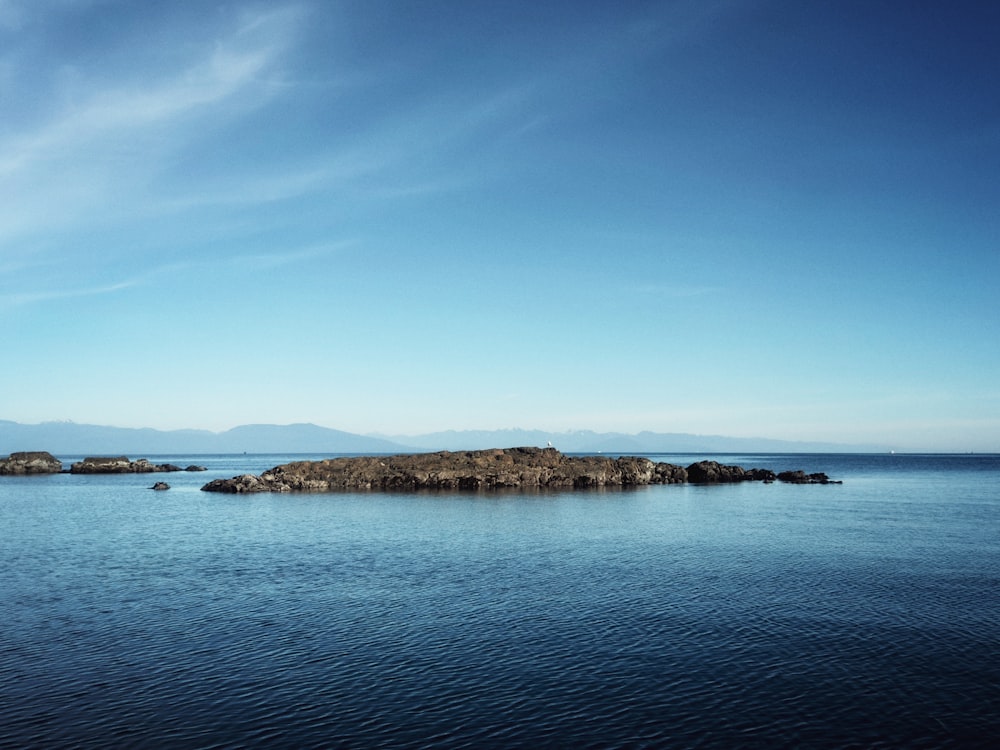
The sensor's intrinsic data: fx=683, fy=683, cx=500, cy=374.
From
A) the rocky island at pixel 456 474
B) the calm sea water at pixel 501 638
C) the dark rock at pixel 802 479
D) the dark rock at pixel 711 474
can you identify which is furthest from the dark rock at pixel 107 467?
the dark rock at pixel 802 479

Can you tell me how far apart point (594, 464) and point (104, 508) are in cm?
8378

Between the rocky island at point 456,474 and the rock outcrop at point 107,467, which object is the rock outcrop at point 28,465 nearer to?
the rock outcrop at point 107,467

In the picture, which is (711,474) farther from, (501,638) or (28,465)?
(28,465)

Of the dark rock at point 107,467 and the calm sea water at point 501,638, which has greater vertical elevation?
the dark rock at point 107,467

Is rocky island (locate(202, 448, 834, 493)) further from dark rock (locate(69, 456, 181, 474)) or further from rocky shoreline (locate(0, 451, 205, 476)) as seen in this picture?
rocky shoreline (locate(0, 451, 205, 476))

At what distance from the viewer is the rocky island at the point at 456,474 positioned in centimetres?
12262

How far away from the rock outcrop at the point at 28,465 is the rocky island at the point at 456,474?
298ft

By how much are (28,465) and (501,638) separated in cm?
20104

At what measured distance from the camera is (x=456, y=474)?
127 metres

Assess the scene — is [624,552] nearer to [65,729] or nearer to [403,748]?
[403,748]

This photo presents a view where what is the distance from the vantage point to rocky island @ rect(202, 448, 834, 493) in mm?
122625

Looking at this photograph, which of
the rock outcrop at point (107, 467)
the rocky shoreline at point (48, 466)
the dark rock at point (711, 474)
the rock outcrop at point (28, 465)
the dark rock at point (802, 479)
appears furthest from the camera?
the rock outcrop at point (107, 467)

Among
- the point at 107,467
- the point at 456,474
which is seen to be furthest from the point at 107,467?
the point at 456,474

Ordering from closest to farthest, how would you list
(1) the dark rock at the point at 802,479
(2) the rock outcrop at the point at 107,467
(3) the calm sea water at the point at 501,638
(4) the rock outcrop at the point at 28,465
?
(3) the calm sea water at the point at 501,638 → (1) the dark rock at the point at 802,479 → (4) the rock outcrop at the point at 28,465 → (2) the rock outcrop at the point at 107,467
